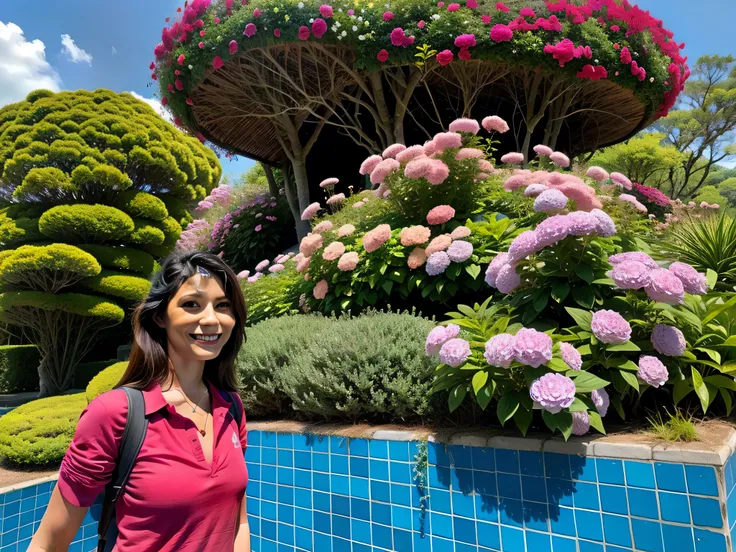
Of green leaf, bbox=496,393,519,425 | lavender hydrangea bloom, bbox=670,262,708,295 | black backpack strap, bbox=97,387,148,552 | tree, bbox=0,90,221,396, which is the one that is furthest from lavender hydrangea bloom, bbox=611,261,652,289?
tree, bbox=0,90,221,396

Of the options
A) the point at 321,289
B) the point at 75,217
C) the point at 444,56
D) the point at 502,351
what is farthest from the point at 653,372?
the point at 75,217

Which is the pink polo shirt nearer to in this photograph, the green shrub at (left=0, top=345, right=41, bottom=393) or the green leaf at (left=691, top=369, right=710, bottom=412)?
the green leaf at (left=691, top=369, right=710, bottom=412)

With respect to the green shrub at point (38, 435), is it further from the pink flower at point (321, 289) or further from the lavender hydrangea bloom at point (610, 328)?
the lavender hydrangea bloom at point (610, 328)

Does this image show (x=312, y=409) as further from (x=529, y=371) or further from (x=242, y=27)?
(x=242, y=27)

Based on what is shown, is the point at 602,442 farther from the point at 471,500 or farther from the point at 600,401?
the point at 471,500

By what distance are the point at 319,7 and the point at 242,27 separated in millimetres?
1275

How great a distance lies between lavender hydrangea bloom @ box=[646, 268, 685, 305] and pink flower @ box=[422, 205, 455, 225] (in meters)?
2.18

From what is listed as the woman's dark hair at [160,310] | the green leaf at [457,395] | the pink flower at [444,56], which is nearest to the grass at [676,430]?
the green leaf at [457,395]

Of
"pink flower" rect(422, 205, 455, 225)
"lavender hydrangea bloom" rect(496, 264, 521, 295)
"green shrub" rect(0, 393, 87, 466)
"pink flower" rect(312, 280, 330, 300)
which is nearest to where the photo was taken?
"lavender hydrangea bloom" rect(496, 264, 521, 295)

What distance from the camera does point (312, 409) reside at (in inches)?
125

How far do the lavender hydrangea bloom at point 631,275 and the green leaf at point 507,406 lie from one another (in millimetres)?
789

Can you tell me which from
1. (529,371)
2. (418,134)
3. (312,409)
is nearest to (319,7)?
(418,134)

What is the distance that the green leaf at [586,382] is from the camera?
2.11 metres

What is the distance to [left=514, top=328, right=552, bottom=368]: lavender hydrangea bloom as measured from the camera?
6.71 ft
